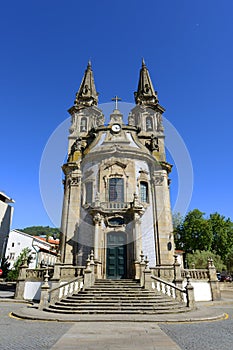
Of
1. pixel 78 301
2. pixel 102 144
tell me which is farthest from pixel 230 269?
pixel 78 301

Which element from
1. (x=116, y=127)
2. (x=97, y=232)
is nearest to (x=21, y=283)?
(x=97, y=232)

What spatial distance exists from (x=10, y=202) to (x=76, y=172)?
2031cm

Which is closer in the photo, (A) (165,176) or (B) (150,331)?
(B) (150,331)

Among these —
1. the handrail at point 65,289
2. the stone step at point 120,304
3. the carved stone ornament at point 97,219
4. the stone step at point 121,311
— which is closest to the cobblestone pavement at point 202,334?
the stone step at point 121,311

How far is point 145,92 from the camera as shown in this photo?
1275 inches

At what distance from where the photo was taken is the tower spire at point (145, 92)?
31705 mm

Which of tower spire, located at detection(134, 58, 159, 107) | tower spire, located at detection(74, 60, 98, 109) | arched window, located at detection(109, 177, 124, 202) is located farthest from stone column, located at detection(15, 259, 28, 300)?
tower spire, located at detection(134, 58, 159, 107)

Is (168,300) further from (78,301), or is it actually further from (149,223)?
(149,223)

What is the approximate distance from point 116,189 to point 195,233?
2079 centimetres

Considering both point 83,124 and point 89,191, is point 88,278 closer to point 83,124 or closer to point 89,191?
point 89,191

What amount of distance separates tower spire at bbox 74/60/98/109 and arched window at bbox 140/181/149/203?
49.0 feet

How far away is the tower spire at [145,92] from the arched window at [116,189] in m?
13.9

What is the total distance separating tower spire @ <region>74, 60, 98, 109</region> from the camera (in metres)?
32.1

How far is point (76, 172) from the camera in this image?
2367cm
